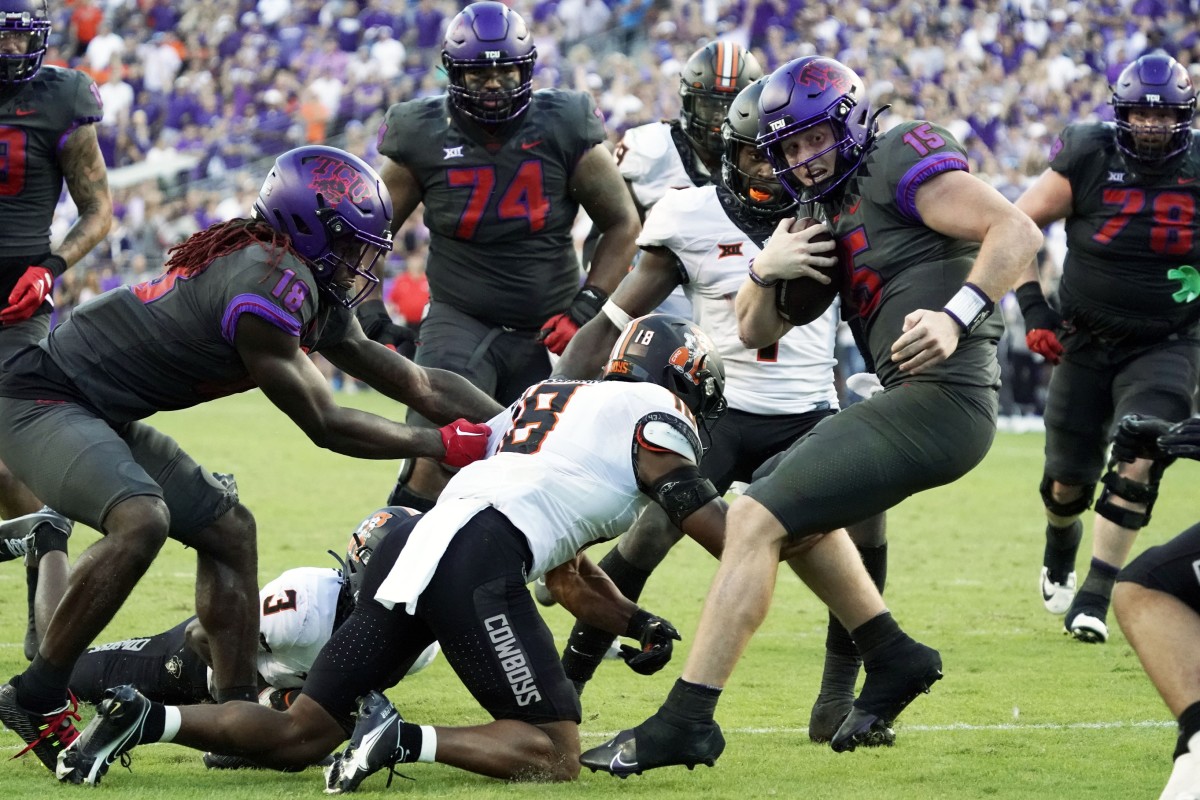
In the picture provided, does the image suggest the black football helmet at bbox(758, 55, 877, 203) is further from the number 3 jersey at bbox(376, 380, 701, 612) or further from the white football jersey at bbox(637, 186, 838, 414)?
the white football jersey at bbox(637, 186, 838, 414)

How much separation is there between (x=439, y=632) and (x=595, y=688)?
6.07 feet

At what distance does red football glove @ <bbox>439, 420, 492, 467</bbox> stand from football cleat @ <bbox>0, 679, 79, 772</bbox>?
1336 millimetres

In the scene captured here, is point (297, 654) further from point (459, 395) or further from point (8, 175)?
point (8, 175)

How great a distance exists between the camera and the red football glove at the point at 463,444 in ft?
16.4

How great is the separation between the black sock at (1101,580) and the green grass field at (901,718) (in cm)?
25

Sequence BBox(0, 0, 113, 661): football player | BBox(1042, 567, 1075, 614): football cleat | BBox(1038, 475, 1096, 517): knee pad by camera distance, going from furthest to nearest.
→ 1. BBox(1042, 567, 1075, 614): football cleat
2. BBox(1038, 475, 1096, 517): knee pad
3. BBox(0, 0, 113, 661): football player

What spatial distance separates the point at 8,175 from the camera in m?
6.85

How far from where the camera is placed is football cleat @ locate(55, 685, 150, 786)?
4363mm

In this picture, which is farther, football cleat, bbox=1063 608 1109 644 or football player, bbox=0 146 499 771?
football cleat, bbox=1063 608 1109 644

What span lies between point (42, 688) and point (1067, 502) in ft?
15.7

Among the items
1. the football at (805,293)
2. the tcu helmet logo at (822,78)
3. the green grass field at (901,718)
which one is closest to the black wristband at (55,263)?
the green grass field at (901,718)

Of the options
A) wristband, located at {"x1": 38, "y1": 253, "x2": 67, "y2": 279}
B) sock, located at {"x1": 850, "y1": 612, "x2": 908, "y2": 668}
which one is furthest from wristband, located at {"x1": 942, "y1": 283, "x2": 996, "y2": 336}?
wristband, located at {"x1": 38, "y1": 253, "x2": 67, "y2": 279}

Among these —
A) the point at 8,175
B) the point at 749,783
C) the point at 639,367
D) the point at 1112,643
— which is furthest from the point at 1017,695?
the point at 8,175

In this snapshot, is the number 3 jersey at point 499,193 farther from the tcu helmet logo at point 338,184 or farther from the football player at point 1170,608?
the football player at point 1170,608
